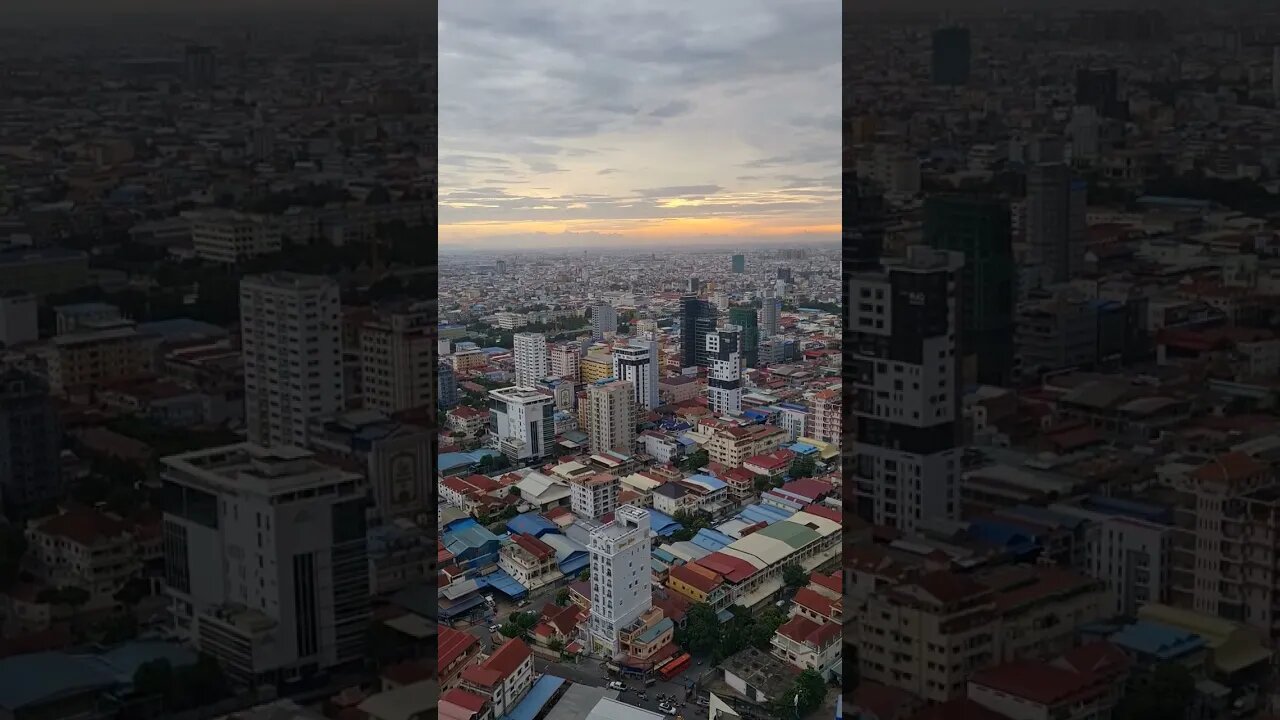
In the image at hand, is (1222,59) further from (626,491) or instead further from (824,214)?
(626,491)

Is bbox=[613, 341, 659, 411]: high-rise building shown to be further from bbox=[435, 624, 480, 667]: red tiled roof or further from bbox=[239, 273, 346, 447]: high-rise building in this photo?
bbox=[239, 273, 346, 447]: high-rise building

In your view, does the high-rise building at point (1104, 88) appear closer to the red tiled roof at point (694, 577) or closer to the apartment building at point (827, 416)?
the apartment building at point (827, 416)

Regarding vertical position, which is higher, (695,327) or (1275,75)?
(1275,75)

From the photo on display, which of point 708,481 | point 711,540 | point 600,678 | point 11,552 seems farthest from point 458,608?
point 11,552

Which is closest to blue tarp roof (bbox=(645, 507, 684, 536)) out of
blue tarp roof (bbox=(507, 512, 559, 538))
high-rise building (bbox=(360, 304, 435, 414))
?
blue tarp roof (bbox=(507, 512, 559, 538))

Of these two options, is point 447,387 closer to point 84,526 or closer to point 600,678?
point 600,678

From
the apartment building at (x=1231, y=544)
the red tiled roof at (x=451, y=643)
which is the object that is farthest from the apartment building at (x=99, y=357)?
the apartment building at (x=1231, y=544)
